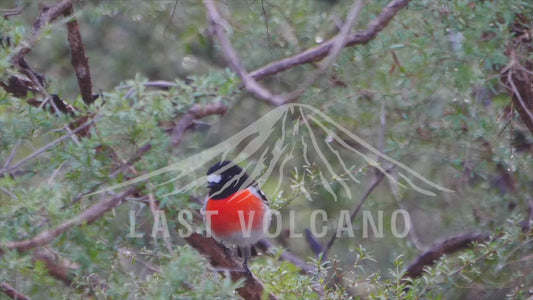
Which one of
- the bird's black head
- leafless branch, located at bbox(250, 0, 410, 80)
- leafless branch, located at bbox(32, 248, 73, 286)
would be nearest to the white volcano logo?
the bird's black head

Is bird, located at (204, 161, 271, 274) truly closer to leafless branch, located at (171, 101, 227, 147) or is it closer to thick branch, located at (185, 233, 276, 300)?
thick branch, located at (185, 233, 276, 300)

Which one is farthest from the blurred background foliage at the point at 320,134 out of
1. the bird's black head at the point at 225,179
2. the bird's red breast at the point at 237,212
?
the bird's red breast at the point at 237,212

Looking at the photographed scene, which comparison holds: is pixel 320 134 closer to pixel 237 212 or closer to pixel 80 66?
pixel 237 212

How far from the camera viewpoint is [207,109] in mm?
3338

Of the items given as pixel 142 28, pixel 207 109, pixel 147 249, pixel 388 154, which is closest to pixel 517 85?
pixel 388 154

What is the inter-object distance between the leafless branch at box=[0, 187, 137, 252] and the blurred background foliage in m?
0.04

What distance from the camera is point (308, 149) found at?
15.6 ft

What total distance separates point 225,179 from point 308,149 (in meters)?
0.63

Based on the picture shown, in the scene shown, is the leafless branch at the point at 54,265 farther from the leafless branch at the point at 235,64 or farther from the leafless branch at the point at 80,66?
the leafless branch at the point at 80,66

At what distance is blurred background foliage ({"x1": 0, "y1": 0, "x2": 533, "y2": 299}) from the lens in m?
2.79

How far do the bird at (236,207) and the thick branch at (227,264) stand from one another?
1.72 feet

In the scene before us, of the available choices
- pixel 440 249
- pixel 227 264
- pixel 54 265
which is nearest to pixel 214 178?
pixel 227 264

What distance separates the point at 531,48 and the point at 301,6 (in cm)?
139

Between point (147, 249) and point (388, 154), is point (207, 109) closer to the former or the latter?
point (147, 249)
